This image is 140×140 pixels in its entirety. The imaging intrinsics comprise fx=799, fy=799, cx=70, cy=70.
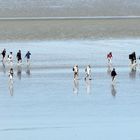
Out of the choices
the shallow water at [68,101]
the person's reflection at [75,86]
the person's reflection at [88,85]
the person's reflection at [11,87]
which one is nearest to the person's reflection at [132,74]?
the shallow water at [68,101]

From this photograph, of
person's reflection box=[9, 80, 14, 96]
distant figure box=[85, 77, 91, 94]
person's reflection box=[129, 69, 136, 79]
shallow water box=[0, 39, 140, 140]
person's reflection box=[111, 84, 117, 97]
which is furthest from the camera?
person's reflection box=[129, 69, 136, 79]

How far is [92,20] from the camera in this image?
8362cm

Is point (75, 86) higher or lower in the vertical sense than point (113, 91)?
higher

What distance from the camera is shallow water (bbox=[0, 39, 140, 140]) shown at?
2831cm

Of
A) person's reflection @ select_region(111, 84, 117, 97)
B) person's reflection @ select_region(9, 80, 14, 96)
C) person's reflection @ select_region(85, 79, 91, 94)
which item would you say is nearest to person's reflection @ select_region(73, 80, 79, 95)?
person's reflection @ select_region(85, 79, 91, 94)

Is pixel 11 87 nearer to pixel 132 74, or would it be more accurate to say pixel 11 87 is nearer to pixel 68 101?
pixel 68 101

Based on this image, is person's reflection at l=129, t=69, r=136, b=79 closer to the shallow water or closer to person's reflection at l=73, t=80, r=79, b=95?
the shallow water

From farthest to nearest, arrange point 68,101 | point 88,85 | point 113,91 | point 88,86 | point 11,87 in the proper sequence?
point 88,85
point 88,86
point 11,87
point 113,91
point 68,101

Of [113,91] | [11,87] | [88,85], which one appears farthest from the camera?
[88,85]

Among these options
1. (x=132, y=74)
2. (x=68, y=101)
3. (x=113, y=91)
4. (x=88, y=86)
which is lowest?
(x=68, y=101)

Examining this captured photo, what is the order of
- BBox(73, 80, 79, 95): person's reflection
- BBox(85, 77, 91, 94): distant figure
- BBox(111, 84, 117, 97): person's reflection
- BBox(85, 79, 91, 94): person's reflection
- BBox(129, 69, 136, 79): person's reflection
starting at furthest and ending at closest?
BBox(129, 69, 136, 79): person's reflection
BBox(85, 79, 91, 94): person's reflection
BBox(85, 77, 91, 94): distant figure
BBox(73, 80, 79, 95): person's reflection
BBox(111, 84, 117, 97): person's reflection

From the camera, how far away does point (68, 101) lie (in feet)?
113

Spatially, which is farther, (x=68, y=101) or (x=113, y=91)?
(x=113, y=91)

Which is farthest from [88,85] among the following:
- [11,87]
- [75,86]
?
[11,87]
